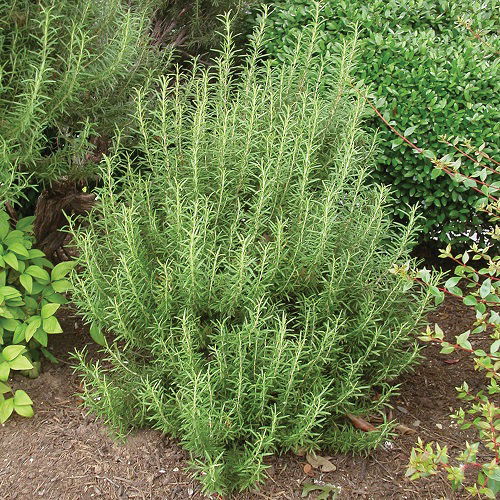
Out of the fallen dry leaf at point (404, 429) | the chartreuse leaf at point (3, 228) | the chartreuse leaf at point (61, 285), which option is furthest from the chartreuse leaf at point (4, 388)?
the fallen dry leaf at point (404, 429)

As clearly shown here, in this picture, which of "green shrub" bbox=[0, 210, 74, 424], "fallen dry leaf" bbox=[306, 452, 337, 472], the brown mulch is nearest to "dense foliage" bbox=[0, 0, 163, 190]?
"green shrub" bbox=[0, 210, 74, 424]

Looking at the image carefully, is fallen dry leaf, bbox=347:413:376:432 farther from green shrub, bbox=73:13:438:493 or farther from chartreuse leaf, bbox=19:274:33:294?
chartreuse leaf, bbox=19:274:33:294

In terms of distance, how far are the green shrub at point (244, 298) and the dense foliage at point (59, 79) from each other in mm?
394

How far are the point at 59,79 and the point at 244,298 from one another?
1.44m

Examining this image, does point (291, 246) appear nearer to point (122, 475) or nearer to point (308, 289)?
point (308, 289)

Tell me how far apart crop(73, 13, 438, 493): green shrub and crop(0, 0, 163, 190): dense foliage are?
0.39m

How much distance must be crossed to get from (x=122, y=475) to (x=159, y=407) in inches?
18.1

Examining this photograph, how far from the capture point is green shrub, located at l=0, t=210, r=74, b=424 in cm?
→ 313

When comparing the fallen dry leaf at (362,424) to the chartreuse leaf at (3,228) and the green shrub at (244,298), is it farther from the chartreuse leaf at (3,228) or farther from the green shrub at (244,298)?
the chartreuse leaf at (3,228)

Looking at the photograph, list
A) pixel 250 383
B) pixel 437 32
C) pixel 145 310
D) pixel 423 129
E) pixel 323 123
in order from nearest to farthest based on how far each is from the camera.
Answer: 1. pixel 250 383
2. pixel 145 310
3. pixel 323 123
4. pixel 423 129
5. pixel 437 32

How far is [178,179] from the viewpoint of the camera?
316 centimetres

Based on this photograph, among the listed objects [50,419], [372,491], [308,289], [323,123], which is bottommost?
[50,419]

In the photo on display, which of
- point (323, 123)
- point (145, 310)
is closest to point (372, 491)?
point (145, 310)

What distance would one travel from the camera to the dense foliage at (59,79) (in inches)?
119
